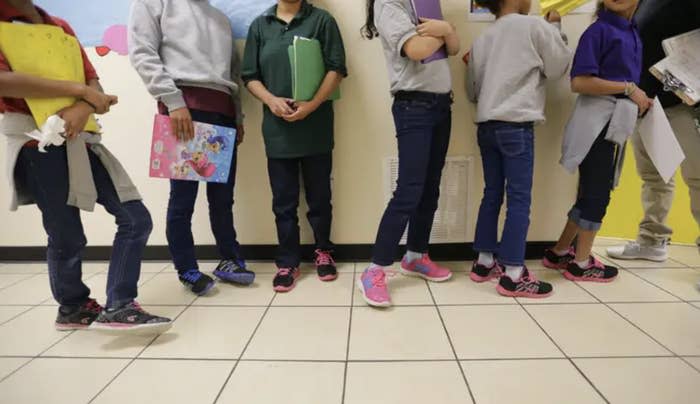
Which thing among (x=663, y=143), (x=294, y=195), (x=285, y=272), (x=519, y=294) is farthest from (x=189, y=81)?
(x=663, y=143)

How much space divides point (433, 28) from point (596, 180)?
980 millimetres

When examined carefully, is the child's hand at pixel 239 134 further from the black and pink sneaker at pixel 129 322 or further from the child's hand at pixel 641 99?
the child's hand at pixel 641 99

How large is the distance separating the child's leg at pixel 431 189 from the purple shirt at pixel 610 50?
0.58 m

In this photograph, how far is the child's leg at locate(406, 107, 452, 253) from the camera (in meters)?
1.62

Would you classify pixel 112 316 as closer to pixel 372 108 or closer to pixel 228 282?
pixel 228 282

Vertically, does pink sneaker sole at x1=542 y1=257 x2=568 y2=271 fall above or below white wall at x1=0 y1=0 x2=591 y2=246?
below

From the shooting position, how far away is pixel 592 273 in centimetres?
172

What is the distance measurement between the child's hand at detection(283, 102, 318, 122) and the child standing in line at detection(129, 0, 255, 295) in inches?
11.8

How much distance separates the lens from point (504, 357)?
1.17m

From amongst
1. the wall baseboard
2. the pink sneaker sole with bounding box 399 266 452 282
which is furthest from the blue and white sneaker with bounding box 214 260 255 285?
the pink sneaker sole with bounding box 399 266 452 282

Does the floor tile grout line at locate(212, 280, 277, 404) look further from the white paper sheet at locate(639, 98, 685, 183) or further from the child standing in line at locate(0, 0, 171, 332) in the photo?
the white paper sheet at locate(639, 98, 685, 183)

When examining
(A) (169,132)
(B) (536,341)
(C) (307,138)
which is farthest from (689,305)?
(A) (169,132)

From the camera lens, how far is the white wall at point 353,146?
6.00 ft

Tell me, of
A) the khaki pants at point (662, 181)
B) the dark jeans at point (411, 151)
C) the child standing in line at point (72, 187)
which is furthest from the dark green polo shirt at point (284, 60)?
the khaki pants at point (662, 181)
